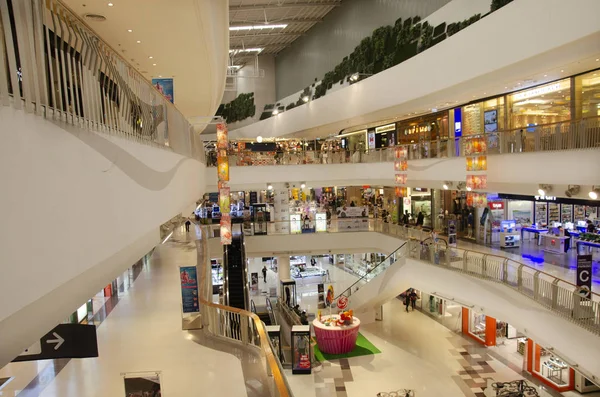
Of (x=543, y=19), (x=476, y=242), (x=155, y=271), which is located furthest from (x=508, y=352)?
(x=155, y=271)

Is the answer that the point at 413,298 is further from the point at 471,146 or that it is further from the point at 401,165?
the point at 471,146

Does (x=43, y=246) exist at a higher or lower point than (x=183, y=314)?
higher

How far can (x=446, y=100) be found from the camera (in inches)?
597

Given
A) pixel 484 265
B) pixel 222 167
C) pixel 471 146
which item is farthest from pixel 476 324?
pixel 222 167

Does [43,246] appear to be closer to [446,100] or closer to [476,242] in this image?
[446,100]

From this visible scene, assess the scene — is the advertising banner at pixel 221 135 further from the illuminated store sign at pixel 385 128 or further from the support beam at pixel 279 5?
the illuminated store sign at pixel 385 128

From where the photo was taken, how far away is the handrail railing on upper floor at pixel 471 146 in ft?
32.1

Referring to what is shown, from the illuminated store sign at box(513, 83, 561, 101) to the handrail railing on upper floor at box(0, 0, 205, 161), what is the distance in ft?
46.2

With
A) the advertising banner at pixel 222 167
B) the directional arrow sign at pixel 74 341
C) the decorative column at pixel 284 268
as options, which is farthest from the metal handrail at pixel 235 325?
the decorative column at pixel 284 268

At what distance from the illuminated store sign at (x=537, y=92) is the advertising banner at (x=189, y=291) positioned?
512 inches

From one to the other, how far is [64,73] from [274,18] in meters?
24.5

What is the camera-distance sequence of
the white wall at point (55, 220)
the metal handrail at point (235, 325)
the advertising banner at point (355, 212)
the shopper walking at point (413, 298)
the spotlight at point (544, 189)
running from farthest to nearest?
the advertising banner at point (355, 212) < the shopper walking at point (413, 298) < the spotlight at point (544, 189) < the metal handrail at point (235, 325) < the white wall at point (55, 220)

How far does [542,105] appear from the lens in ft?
51.7

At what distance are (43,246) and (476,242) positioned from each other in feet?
56.5
